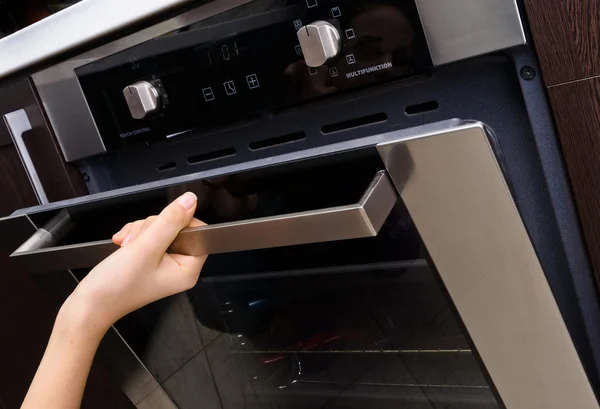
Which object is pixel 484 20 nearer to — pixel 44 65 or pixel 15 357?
pixel 44 65

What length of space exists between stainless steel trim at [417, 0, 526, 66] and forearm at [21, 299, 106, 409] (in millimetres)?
382

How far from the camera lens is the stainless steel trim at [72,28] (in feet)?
2.16

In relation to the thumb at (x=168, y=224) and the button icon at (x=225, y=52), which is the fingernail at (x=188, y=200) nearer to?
the thumb at (x=168, y=224)

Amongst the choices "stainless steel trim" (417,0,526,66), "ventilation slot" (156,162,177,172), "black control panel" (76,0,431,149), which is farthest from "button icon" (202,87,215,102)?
"stainless steel trim" (417,0,526,66)

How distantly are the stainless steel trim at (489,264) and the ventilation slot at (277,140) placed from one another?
0.21 m

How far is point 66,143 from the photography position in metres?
0.79

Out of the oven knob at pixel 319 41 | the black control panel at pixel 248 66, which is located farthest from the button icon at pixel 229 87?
the oven knob at pixel 319 41

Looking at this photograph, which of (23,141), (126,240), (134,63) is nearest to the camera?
(126,240)

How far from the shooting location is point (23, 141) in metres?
0.81

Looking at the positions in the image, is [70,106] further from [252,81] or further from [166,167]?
[252,81]

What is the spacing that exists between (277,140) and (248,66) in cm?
9

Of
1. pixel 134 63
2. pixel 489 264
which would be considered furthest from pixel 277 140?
pixel 489 264

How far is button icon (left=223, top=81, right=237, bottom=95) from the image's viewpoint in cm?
65

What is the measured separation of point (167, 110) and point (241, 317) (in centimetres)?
23
